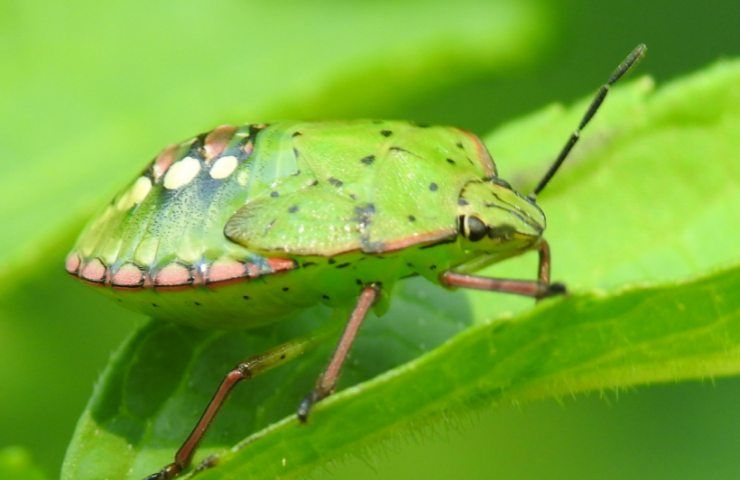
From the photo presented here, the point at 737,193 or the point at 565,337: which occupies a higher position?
the point at 565,337

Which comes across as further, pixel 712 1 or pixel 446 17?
pixel 712 1

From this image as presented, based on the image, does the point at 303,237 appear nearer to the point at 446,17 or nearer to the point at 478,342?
the point at 478,342

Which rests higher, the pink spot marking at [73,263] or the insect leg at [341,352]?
the pink spot marking at [73,263]

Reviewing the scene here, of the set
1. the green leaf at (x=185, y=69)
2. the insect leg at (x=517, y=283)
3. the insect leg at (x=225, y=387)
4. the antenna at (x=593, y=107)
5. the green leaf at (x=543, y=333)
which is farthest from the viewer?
the green leaf at (x=185, y=69)

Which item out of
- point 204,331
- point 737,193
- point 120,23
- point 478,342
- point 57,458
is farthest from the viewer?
point 120,23

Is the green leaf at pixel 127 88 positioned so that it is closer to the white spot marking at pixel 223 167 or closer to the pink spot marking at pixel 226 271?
the white spot marking at pixel 223 167

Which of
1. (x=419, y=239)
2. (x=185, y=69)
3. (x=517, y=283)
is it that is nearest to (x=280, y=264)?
(x=419, y=239)

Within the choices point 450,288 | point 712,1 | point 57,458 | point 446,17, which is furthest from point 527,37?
point 57,458

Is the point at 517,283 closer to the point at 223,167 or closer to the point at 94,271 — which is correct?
the point at 223,167

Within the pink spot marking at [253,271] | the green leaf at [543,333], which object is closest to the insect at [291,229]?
the pink spot marking at [253,271]
